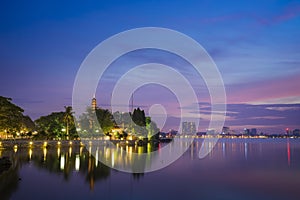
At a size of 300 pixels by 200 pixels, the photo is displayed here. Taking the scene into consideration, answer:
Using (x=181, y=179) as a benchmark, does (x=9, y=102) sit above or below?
above

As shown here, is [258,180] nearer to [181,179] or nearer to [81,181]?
[181,179]

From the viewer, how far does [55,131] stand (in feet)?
249

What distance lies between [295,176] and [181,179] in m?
13.0

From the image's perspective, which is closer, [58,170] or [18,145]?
[58,170]

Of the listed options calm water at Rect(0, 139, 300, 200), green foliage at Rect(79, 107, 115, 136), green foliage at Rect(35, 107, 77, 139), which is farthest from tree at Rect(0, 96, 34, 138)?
green foliage at Rect(79, 107, 115, 136)

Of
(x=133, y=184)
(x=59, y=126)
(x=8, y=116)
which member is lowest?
(x=133, y=184)

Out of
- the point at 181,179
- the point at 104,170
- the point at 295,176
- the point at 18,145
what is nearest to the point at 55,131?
the point at 18,145

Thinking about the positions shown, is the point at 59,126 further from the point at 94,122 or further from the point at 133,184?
the point at 133,184

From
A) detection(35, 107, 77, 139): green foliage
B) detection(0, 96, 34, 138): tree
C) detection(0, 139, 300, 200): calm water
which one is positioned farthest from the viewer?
detection(35, 107, 77, 139): green foliage

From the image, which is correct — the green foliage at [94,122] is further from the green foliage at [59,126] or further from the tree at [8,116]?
the tree at [8,116]

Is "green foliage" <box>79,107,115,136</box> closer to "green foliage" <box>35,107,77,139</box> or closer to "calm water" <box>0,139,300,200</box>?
"green foliage" <box>35,107,77,139</box>

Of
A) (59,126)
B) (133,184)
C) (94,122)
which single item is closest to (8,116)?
(59,126)

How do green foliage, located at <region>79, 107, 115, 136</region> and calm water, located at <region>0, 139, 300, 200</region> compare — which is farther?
green foliage, located at <region>79, 107, 115, 136</region>

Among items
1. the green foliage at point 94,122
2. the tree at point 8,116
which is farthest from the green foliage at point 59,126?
the tree at point 8,116
